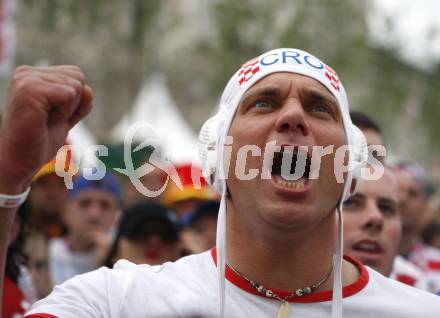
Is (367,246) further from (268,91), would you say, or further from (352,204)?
(268,91)

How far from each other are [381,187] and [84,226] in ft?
10.7

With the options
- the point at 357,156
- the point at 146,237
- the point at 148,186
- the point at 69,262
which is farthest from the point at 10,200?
the point at 148,186

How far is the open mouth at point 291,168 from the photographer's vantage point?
3289 mm

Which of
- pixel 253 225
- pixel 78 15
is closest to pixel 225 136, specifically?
pixel 253 225

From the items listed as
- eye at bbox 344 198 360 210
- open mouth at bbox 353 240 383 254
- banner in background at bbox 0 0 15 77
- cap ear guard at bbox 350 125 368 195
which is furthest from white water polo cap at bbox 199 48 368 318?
banner in background at bbox 0 0 15 77

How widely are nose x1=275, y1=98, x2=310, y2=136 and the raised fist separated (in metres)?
0.87

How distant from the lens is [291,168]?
3354 mm

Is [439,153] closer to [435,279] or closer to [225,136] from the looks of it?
[435,279]

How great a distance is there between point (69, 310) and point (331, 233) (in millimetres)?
1069

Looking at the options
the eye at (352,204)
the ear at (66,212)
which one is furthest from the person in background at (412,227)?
the ear at (66,212)

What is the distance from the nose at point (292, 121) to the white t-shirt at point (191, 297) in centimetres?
58

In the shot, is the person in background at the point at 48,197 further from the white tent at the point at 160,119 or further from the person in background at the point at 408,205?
the white tent at the point at 160,119

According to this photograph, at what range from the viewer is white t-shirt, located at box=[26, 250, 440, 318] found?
10.2 ft

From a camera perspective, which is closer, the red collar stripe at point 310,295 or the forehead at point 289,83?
the red collar stripe at point 310,295
